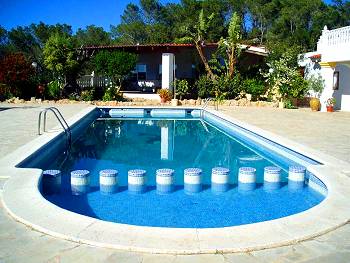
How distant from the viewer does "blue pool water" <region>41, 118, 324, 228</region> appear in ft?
20.6

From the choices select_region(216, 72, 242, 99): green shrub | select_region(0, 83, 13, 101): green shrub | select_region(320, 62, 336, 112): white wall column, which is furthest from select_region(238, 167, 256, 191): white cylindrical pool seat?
select_region(0, 83, 13, 101): green shrub

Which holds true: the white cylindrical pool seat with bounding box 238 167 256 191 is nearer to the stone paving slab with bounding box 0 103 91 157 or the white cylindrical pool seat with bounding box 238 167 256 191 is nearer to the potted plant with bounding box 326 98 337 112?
the stone paving slab with bounding box 0 103 91 157

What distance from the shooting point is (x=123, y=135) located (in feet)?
48.7

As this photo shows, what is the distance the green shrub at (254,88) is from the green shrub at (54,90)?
462 inches

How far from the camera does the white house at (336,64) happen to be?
1700 centimetres

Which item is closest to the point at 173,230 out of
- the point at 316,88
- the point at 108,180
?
the point at 108,180

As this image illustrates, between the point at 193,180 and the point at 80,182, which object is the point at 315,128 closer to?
the point at 193,180

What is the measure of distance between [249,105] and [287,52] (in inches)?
153

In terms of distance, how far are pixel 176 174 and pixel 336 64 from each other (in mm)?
13303

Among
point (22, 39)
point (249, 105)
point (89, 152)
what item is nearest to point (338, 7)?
point (249, 105)

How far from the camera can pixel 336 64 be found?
18719 mm

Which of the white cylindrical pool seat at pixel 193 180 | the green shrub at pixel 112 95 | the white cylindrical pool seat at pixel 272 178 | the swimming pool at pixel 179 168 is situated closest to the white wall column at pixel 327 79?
the swimming pool at pixel 179 168

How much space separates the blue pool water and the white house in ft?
22.3

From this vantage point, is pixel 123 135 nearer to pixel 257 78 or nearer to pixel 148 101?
pixel 148 101
